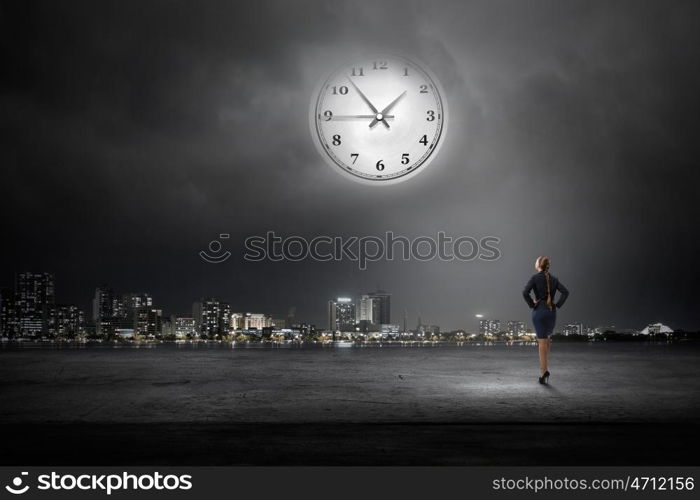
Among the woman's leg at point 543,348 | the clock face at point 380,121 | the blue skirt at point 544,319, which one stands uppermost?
the clock face at point 380,121

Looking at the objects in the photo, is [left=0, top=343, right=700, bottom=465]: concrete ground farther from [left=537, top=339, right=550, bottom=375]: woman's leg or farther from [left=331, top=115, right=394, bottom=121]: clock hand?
[left=331, top=115, right=394, bottom=121]: clock hand

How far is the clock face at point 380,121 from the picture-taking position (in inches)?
568

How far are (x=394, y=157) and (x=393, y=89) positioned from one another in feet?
5.54

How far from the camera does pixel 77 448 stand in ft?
16.3

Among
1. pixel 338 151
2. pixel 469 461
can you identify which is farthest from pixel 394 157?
pixel 469 461

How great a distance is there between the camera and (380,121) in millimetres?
14297

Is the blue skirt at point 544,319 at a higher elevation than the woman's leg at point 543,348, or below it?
higher

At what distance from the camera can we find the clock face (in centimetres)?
1444

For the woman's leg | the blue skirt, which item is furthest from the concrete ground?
the blue skirt

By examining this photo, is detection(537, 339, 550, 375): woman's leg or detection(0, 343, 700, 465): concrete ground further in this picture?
detection(537, 339, 550, 375): woman's leg

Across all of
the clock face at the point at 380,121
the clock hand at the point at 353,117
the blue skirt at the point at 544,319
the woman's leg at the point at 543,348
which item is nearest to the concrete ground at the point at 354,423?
the woman's leg at the point at 543,348

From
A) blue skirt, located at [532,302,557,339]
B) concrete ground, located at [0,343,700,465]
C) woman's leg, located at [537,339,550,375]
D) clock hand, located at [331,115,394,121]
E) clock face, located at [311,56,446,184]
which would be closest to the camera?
concrete ground, located at [0,343,700,465]

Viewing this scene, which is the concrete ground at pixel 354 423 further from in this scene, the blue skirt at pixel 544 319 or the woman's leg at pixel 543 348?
the blue skirt at pixel 544 319
